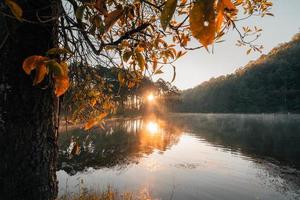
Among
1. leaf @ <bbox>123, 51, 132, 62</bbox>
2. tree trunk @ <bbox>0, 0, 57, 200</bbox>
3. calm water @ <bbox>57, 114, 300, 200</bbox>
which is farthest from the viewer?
calm water @ <bbox>57, 114, 300, 200</bbox>

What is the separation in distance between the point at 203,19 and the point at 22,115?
171cm

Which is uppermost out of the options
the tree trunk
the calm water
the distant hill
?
the distant hill

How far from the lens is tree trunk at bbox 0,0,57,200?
1.89 m

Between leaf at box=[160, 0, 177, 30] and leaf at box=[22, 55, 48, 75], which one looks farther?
leaf at box=[22, 55, 48, 75]

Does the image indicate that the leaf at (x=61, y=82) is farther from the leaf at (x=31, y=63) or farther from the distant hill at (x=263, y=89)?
the distant hill at (x=263, y=89)

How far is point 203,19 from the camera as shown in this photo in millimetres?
582

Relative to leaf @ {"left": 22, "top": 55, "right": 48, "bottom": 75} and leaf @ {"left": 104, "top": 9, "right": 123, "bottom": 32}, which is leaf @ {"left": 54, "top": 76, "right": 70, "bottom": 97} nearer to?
leaf @ {"left": 22, "top": 55, "right": 48, "bottom": 75}

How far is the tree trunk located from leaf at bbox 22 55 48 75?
107 cm

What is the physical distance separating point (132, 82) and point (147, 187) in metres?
15.1

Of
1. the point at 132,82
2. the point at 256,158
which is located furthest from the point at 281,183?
the point at 132,82

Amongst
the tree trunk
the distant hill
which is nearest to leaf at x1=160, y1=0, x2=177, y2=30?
the tree trunk

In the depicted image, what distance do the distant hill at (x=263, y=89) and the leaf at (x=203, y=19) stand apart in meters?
125

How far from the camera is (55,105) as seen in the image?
7.01 feet

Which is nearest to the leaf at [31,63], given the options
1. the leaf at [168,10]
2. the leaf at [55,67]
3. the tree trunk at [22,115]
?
the leaf at [55,67]
